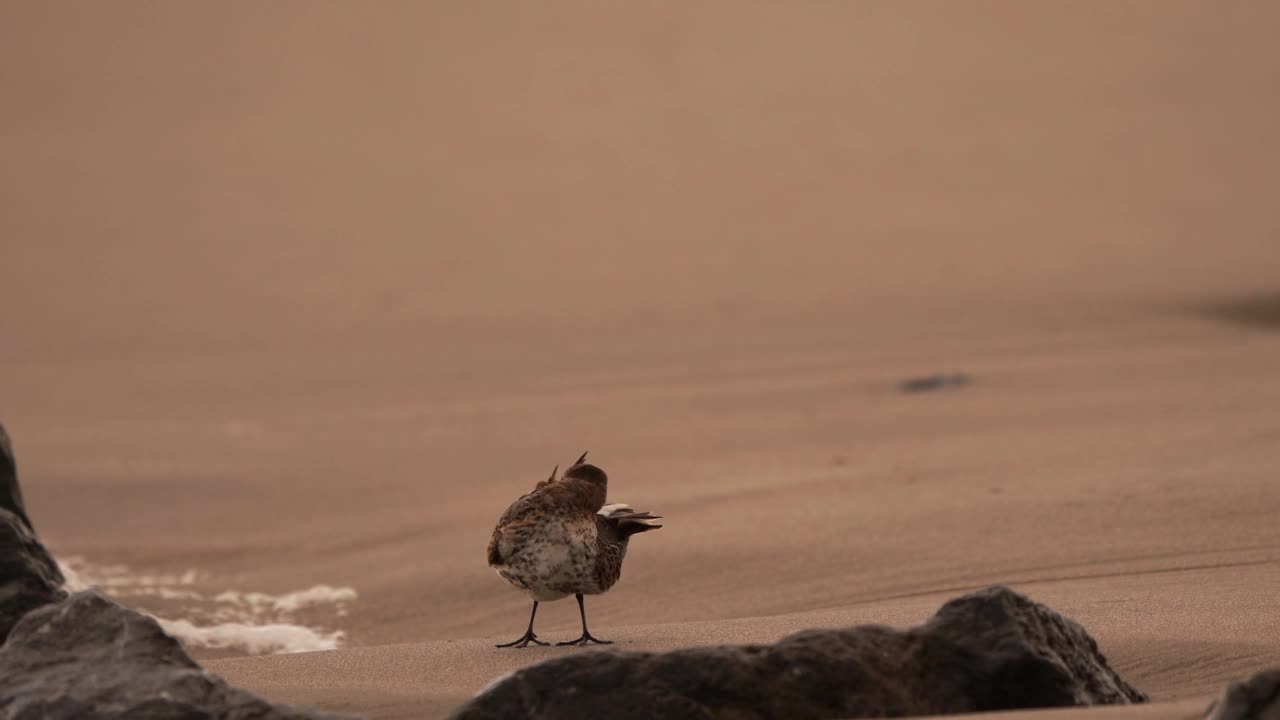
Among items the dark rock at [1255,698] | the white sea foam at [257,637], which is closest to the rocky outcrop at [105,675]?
the dark rock at [1255,698]

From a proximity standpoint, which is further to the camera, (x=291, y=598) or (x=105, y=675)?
(x=291, y=598)

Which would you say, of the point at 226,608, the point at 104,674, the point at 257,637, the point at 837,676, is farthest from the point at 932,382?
the point at 104,674

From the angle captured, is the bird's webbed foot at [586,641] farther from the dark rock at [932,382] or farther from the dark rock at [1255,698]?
the dark rock at [932,382]

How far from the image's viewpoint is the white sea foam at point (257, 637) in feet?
18.8

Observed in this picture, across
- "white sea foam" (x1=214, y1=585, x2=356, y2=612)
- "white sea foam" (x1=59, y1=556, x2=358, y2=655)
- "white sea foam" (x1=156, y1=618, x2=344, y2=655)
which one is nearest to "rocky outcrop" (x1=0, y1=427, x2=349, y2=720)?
"white sea foam" (x1=59, y1=556, x2=358, y2=655)

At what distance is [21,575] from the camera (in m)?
4.41

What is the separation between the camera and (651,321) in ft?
56.1

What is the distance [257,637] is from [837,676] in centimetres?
329

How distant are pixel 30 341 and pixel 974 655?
15552mm

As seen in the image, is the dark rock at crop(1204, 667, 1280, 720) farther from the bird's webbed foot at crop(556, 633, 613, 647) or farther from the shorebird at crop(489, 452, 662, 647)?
the bird's webbed foot at crop(556, 633, 613, 647)

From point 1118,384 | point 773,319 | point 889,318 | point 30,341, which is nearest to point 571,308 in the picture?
point 773,319

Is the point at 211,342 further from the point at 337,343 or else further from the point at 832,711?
the point at 832,711

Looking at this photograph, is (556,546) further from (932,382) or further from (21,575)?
(932,382)

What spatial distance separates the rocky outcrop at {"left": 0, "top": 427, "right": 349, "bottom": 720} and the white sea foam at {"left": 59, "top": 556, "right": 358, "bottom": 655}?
7.15ft
